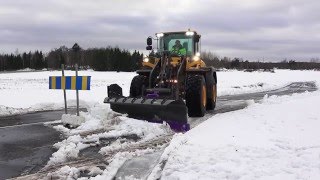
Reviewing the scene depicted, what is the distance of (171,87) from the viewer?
11.6 meters

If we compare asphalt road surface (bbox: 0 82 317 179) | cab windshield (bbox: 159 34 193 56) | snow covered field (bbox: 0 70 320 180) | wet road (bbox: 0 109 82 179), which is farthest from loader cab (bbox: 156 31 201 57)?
wet road (bbox: 0 109 82 179)

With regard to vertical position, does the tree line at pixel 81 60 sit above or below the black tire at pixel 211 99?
above

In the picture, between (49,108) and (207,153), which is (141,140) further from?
(49,108)

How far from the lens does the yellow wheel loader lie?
9969 millimetres

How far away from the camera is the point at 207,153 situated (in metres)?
6.73

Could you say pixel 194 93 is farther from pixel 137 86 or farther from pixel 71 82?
pixel 71 82

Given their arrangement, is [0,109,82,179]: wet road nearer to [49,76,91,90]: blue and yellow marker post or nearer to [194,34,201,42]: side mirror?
[49,76,91,90]: blue and yellow marker post

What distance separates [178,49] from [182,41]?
0.29 metres

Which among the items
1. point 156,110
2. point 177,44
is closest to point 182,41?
point 177,44

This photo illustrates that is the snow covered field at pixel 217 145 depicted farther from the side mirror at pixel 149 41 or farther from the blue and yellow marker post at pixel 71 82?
the side mirror at pixel 149 41

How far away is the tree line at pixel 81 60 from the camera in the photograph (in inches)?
3814

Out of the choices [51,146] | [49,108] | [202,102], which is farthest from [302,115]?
[49,108]

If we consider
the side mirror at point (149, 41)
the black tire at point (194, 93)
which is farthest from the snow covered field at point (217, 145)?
the side mirror at point (149, 41)

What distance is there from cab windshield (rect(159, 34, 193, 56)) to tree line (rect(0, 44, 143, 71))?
50.2m
